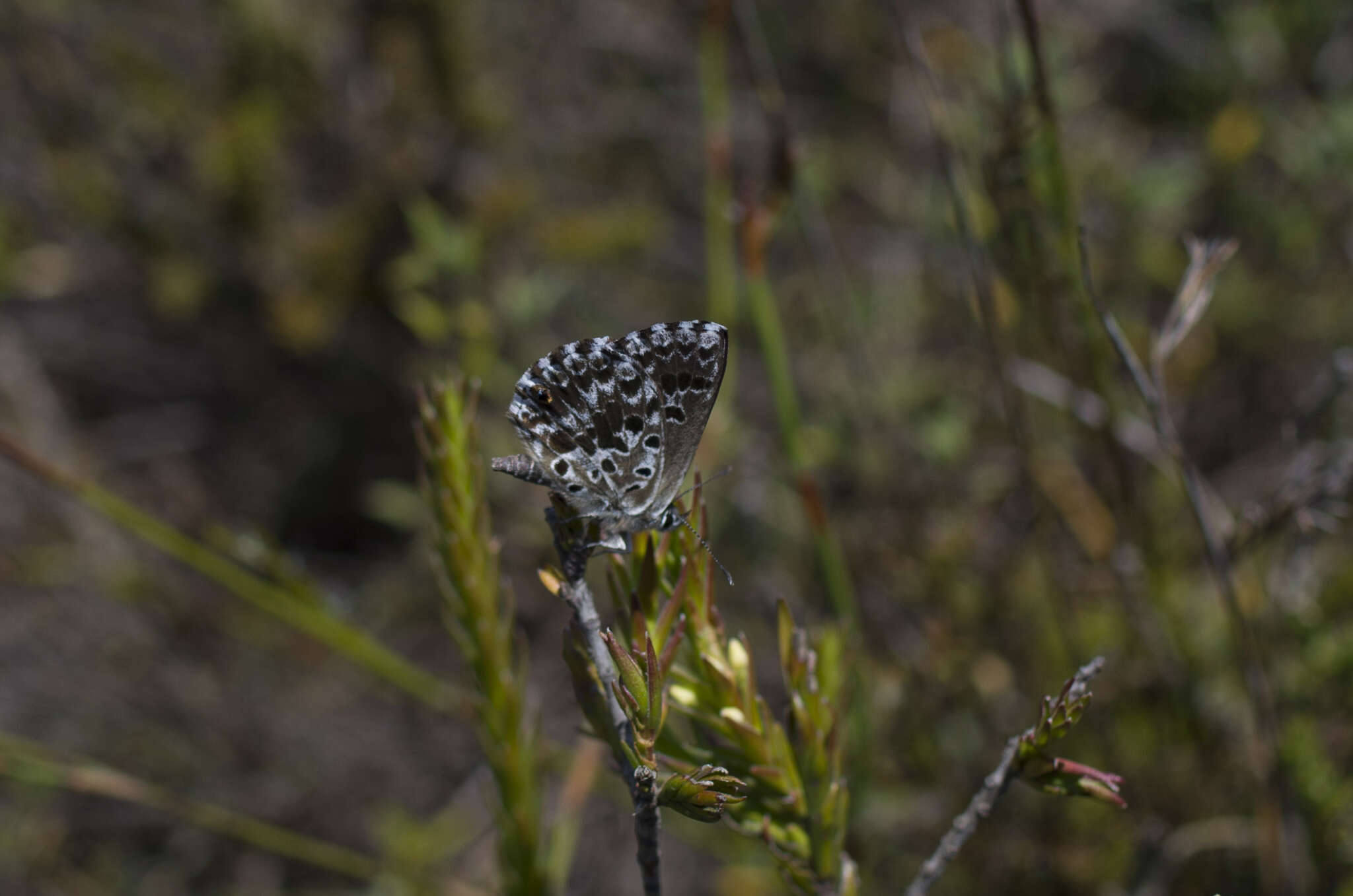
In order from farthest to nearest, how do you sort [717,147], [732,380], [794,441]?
1. [732,380]
2. [717,147]
3. [794,441]

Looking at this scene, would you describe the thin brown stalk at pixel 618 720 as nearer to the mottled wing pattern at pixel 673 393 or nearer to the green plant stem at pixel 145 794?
the mottled wing pattern at pixel 673 393

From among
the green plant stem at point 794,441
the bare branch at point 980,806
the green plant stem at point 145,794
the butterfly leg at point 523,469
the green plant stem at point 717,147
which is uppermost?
the green plant stem at point 717,147

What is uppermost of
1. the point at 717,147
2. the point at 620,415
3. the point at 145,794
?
the point at 717,147

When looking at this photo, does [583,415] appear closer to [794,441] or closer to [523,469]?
[523,469]

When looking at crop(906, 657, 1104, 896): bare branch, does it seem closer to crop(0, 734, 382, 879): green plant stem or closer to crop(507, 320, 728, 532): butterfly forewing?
crop(507, 320, 728, 532): butterfly forewing

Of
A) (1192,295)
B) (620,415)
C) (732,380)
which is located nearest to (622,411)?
(620,415)

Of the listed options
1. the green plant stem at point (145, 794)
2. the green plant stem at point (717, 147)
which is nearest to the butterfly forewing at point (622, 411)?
the green plant stem at point (717, 147)
